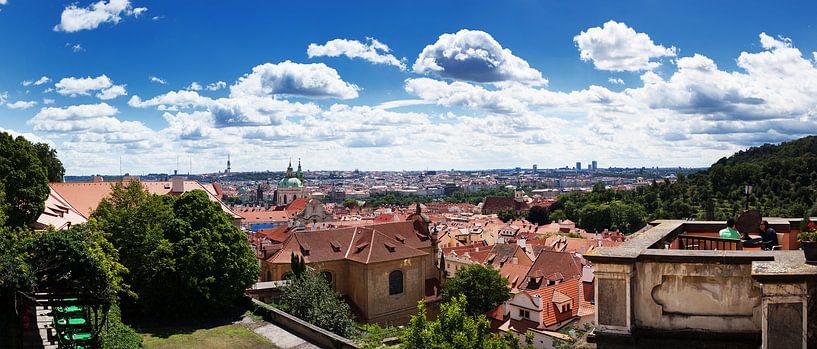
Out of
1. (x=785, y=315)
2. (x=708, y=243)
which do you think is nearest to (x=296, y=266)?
(x=708, y=243)

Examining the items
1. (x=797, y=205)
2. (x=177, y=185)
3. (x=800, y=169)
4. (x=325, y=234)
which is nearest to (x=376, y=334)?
(x=325, y=234)

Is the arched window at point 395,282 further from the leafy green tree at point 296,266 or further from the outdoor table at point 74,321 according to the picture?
the outdoor table at point 74,321

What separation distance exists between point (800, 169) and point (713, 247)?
10331 cm

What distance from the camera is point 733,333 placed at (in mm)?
5449

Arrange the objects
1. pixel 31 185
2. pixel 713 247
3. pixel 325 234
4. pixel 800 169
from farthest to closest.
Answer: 1. pixel 800 169
2. pixel 325 234
3. pixel 31 185
4. pixel 713 247

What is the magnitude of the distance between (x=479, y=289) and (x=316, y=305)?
1307 centimetres

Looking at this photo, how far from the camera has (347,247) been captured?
41.3 meters

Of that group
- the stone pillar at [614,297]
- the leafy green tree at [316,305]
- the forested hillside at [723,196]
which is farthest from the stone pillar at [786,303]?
the forested hillside at [723,196]

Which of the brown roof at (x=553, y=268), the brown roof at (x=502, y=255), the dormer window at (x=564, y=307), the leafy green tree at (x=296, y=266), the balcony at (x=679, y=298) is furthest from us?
the brown roof at (x=502, y=255)

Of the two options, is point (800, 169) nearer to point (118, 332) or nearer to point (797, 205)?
point (797, 205)

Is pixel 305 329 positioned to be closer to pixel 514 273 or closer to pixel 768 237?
pixel 768 237

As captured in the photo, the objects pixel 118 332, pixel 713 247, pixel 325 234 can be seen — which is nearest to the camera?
pixel 713 247

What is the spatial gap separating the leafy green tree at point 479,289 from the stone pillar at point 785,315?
35.1m

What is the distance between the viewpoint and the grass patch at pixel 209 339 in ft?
83.2
